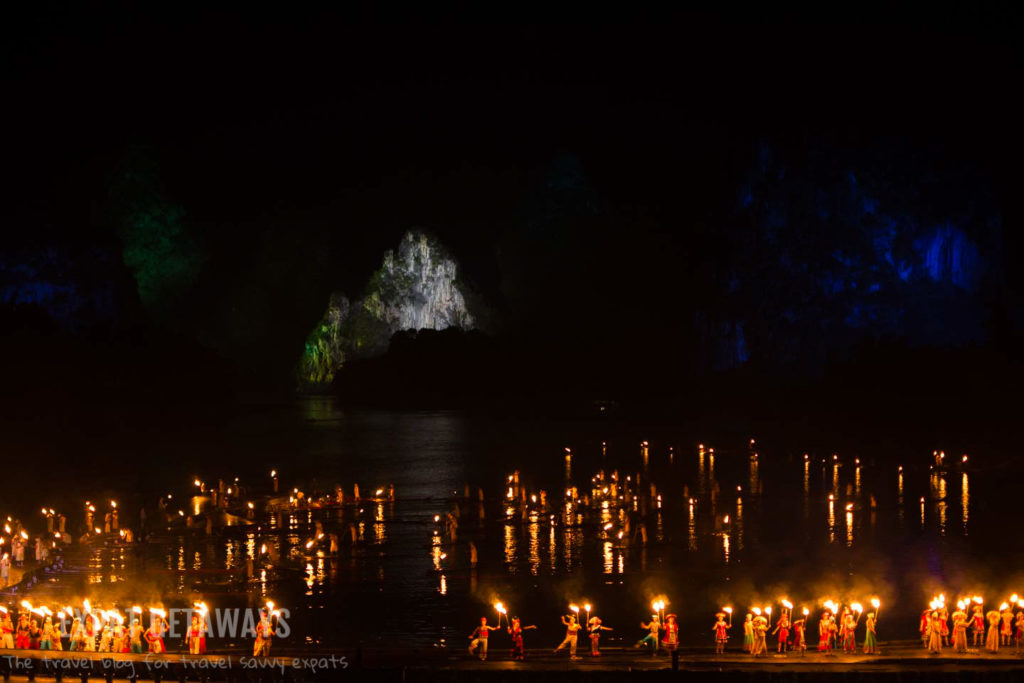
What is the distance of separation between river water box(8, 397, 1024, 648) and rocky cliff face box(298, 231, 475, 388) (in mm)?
54245

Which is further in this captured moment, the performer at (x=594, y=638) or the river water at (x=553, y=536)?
the river water at (x=553, y=536)

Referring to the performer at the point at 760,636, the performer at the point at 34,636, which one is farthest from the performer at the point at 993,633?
the performer at the point at 34,636

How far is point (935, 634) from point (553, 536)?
20633 millimetres

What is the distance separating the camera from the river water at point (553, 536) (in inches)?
1198

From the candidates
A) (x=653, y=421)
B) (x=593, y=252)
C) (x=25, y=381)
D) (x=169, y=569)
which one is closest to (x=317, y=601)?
(x=169, y=569)

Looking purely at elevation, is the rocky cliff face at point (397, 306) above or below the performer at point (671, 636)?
above

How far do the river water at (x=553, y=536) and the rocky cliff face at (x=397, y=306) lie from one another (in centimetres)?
5425

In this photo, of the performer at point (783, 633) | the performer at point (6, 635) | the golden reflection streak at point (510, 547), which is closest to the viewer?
the performer at point (6, 635)

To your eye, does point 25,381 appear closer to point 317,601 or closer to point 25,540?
point 25,540

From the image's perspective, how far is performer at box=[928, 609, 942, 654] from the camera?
843 inches

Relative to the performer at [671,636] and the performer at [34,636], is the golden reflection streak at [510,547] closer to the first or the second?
the performer at [671,636]

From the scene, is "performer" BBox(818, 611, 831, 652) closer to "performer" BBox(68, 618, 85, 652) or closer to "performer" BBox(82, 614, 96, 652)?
"performer" BBox(82, 614, 96, 652)

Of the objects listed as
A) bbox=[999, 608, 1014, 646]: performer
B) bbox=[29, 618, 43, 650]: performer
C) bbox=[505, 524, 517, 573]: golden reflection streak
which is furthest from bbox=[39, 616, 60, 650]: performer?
bbox=[999, 608, 1014, 646]: performer

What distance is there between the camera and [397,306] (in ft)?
419
